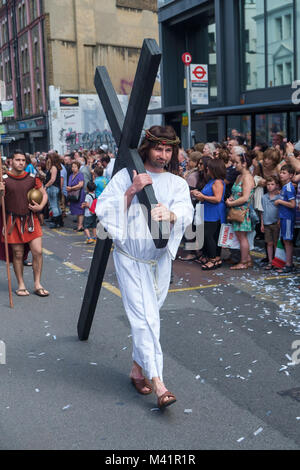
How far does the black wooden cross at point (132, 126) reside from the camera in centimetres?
376

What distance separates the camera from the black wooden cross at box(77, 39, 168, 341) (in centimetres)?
376

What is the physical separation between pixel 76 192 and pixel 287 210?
6.62 metres

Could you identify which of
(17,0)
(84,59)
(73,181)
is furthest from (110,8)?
(73,181)

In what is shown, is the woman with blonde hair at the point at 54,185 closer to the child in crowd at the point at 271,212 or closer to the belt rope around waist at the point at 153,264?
the child in crowd at the point at 271,212

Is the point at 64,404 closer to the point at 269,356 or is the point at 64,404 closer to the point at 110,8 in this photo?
the point at 269,356

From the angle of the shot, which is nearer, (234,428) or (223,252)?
(234,428)

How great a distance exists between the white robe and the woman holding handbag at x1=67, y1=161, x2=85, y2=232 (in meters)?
9.38

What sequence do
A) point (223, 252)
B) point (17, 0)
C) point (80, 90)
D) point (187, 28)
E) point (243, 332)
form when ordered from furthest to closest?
1. point (17, 0)
2. point (80, 90)
3. point (187, 28)
4. point (223, 252)
5. point (243, 332)

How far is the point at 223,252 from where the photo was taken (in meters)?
10.1

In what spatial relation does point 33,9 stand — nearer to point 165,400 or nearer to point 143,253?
point 143,253

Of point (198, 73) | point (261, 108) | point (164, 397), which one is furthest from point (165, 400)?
point (261, 108)

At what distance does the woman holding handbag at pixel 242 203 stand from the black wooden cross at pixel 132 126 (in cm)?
404

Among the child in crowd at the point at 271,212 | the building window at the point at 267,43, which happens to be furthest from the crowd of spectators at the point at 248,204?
the building window at the point at 267,43

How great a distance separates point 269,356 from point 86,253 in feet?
20.2
